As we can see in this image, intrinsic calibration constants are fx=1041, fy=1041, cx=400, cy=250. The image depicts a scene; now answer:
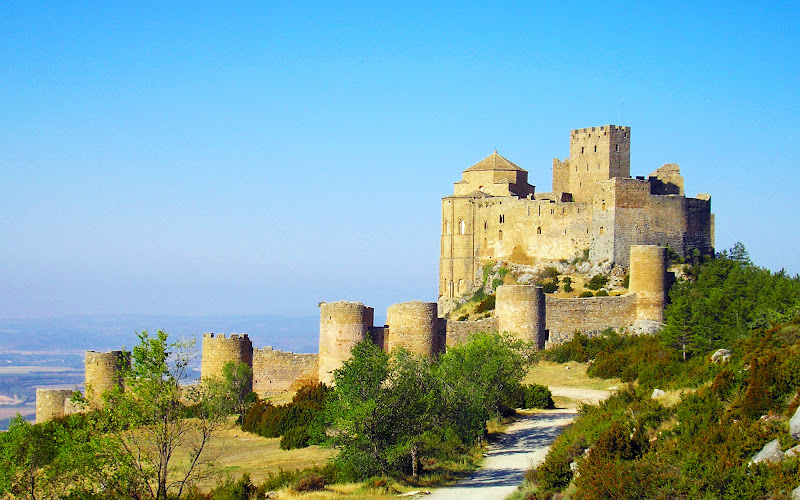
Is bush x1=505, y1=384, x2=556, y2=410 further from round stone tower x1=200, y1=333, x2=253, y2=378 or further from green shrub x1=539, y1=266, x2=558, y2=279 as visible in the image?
green shrub x1=539, y1=266, x2=558, y2=279

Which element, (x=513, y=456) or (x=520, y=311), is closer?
(x=513, y=456)

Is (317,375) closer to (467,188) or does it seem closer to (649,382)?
(649,382)

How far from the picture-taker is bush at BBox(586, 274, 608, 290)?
48.8 metres

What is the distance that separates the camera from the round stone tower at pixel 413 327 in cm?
3528

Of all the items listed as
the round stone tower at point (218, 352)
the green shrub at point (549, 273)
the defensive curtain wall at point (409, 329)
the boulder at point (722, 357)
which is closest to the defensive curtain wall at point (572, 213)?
the green shrub at point (549, 273)

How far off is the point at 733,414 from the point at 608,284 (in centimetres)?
3076

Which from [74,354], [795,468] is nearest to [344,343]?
[795,468]

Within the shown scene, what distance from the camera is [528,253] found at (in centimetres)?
5412

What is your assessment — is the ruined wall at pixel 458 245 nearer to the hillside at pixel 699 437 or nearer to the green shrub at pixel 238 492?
the hillside at pixel 699 437

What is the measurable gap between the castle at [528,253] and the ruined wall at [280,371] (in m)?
0.04

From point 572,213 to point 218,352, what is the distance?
21601 millimetres

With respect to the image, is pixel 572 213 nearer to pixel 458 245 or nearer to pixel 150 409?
pixel 458 245

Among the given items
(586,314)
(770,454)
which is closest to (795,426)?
(770,454)

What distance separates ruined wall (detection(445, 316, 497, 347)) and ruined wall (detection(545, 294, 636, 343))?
326 cm
